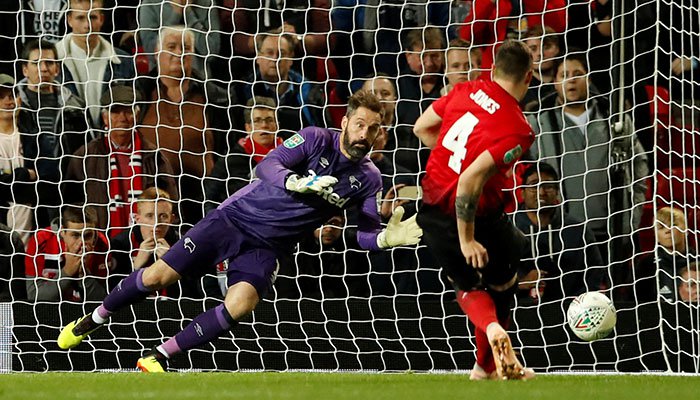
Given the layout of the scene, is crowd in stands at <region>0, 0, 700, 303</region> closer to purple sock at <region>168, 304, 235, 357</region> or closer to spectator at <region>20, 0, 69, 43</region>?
spectator at <region>20, 0, 69, 43</region>

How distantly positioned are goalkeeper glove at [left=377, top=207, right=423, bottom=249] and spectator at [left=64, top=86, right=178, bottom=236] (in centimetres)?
250

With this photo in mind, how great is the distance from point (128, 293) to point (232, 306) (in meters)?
0.67

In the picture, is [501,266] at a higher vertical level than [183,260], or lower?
higher

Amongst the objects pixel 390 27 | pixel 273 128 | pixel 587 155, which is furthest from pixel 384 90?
pixel 587 155

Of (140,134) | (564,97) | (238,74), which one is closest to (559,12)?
(564,97)

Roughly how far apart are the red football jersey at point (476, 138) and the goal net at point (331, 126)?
7.35 ft

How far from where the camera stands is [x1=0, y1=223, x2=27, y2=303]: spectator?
8.77 m

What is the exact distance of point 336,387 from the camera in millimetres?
5648

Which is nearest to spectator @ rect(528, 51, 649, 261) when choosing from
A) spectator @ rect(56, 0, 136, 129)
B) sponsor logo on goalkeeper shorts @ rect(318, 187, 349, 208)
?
sponsor logo on goalkeeper shorts @ rect(318, 187, 349, 208)

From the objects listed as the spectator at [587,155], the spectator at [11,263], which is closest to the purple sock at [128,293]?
the spectator at [11,263]

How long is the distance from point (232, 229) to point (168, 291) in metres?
1.96

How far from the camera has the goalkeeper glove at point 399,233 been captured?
22.0 ft

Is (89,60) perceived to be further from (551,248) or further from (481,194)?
(481,194)

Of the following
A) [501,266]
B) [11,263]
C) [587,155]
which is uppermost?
[501,266]
